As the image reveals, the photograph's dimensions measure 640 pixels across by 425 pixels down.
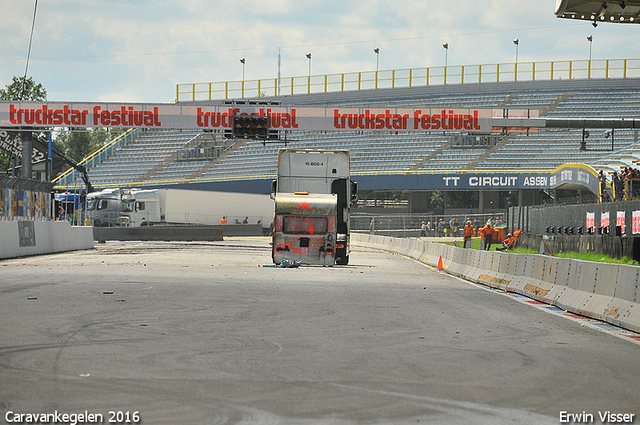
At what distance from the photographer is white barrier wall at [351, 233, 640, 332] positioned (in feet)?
39.3

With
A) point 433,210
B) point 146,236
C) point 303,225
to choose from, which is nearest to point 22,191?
point 303,225

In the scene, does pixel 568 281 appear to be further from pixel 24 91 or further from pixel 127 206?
pixel 24 91

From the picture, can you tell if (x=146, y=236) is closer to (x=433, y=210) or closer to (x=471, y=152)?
(x=433, y=210)

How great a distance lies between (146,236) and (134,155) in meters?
31.2

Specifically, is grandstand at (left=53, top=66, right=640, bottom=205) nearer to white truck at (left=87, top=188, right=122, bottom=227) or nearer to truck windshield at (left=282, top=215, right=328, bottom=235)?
white truck at (left=87, top=188, right=122, bottom=227)

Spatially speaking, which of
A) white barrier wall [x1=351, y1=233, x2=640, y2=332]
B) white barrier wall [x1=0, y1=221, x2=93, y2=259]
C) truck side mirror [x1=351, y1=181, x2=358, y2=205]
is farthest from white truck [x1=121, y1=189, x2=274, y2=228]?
white barrier wall [x1=351, y1=233, x2=640, y2=332]

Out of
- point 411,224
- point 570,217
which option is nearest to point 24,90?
point 411,224

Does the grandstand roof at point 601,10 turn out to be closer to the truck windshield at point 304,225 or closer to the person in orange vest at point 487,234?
the truck windshield at point 304,225

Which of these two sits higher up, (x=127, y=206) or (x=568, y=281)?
(x=127, y=206)

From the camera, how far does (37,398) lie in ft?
19.9

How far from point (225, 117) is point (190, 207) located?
66.3 ft

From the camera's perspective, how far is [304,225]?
981 inches

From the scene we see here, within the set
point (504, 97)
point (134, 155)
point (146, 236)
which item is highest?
point (504, 97)

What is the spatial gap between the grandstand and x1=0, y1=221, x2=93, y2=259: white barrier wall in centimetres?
2547
